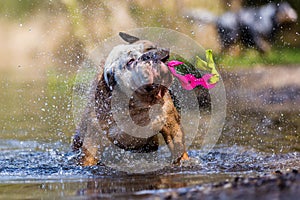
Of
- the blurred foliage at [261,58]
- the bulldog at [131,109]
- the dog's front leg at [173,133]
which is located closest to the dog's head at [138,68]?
the bulldog at [131,109]

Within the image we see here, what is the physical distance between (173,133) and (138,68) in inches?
40.2

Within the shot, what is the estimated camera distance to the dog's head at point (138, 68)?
5.21 metres

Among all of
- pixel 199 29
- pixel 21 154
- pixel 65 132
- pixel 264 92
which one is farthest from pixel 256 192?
pixel 199 29

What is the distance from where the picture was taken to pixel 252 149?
7.26 m

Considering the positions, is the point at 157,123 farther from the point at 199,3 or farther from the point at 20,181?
the point at 199,3

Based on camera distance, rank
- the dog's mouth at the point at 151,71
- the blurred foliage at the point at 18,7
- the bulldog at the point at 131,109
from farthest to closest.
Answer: the blurred foliage at the point at 18,7
the bulldog at the point at 131,109
the dog's mouth at the point at 151,71

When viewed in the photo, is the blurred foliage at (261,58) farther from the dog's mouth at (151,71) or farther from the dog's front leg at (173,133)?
the dog's mouth at (151,71)

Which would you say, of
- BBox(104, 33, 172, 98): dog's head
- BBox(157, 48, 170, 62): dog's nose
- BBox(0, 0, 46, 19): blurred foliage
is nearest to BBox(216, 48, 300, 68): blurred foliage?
BBox(0, 0, 46, 19): blurred foliage

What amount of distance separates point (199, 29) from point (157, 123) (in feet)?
27.4

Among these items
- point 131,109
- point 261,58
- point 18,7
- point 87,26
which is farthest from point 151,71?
point 18,7

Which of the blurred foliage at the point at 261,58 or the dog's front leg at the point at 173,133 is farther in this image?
the blurred foliage at the point at 261,58

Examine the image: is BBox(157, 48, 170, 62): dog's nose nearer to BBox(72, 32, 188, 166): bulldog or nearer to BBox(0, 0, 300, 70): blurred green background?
BBox(72, 32, 188, 166): bulldog

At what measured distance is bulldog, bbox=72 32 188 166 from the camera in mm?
5484

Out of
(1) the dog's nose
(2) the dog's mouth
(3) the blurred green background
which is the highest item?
(3) the blurred green background
